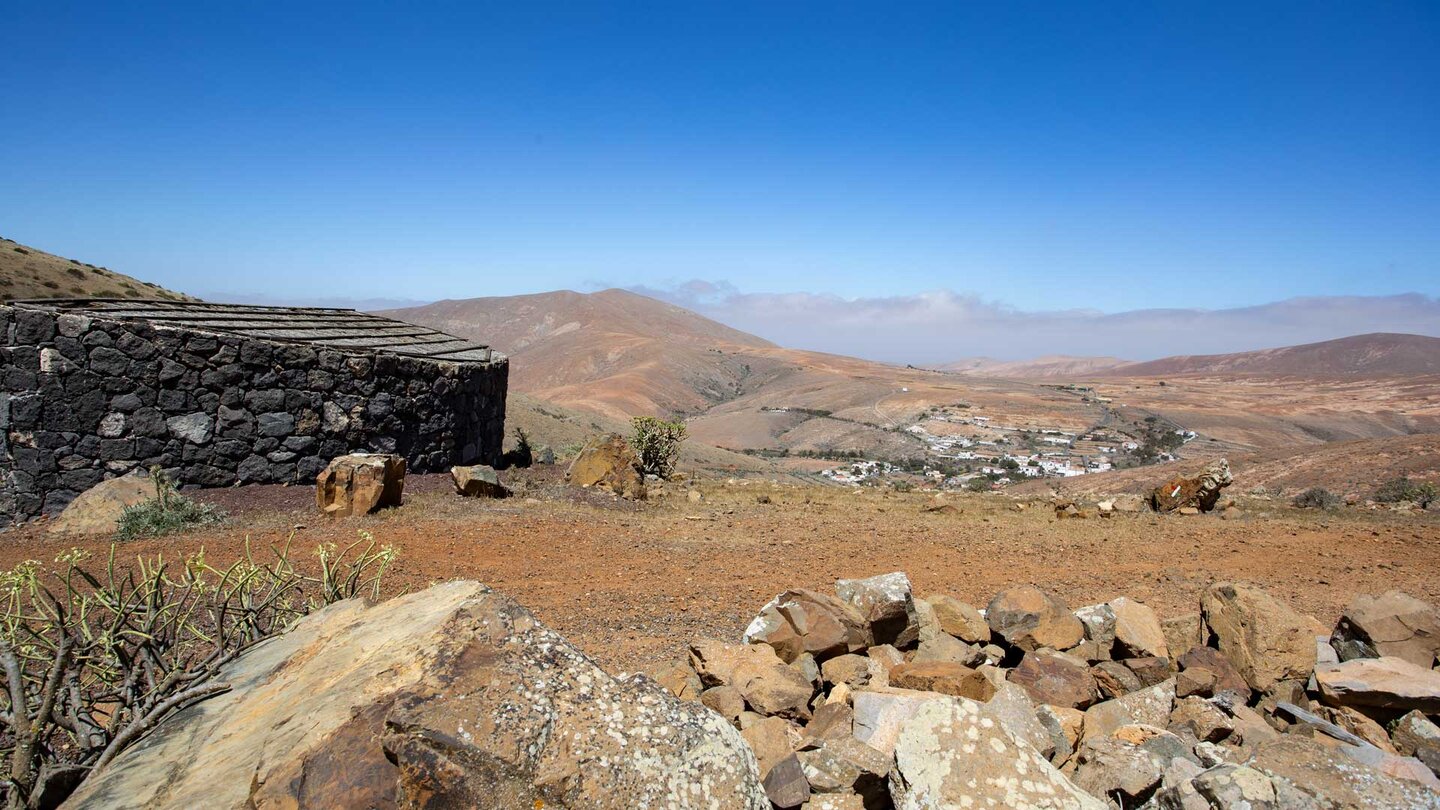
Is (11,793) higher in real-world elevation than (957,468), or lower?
higher

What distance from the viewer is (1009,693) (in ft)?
14.1

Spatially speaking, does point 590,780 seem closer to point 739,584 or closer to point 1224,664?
point 1224,664

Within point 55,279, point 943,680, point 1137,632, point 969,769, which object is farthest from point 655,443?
point 55,279

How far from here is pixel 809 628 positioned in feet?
17.2

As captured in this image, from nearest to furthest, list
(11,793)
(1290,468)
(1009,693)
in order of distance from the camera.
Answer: (11,793) → (1009,693) → (1290,468)

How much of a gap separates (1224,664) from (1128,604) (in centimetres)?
84

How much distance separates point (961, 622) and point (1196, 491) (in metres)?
9.68

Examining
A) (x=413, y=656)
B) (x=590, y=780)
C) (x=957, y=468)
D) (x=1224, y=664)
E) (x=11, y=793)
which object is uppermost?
(x=413, y=656)

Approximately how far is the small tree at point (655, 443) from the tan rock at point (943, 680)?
416 inches

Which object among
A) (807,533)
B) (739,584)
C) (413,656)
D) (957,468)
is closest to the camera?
(413,656)

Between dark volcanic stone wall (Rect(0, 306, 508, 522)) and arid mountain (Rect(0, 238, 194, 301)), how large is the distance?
1336cm

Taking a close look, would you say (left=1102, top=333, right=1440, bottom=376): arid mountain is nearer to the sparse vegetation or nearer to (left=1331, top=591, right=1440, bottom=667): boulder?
(left=1331, top=591, right=1440, bottom=667): boulder

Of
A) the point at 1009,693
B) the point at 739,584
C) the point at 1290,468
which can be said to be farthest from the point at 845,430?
the point at 1009,693

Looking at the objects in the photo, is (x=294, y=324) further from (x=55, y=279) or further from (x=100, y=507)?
(x=55, y=279)
